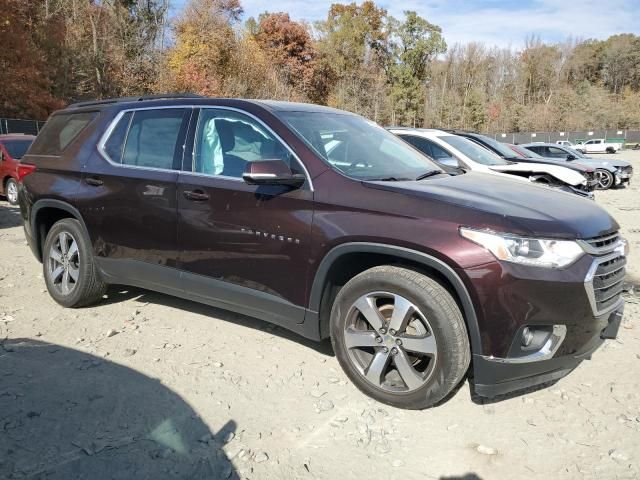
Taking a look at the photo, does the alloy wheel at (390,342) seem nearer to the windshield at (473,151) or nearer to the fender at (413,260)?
the fender at (413,260)

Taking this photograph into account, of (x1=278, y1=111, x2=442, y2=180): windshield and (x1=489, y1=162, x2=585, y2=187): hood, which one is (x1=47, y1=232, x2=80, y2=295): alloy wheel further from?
(x1=489, y1=162, x2=585, y2=187): hood

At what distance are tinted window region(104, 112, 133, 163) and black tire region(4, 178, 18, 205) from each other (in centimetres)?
852

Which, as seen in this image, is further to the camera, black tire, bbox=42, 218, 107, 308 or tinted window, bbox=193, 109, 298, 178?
black tire, bbox=42, 218, 107, 308

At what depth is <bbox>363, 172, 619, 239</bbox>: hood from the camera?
285 cm

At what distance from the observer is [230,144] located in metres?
3.86

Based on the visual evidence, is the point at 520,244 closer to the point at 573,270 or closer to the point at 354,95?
the point at 573,270

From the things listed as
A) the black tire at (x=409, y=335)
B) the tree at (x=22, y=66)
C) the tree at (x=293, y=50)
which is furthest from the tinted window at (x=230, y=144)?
the tree at (x=293, y=50)

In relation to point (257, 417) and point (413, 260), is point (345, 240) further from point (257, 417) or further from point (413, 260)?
point (257, 417)

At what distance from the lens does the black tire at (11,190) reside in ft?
37.9

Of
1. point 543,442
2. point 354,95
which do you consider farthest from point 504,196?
point 354,95

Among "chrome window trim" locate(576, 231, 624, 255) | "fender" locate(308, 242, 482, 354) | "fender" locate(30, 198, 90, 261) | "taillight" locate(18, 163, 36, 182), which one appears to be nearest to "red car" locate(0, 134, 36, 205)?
"taillight" locate(18, 163, 36, 182)

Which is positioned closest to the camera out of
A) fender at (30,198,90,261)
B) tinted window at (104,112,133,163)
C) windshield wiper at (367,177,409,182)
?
windshield wiper at (367,177,409,182)

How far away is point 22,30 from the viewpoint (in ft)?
85.7

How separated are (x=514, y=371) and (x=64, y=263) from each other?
3.91m
